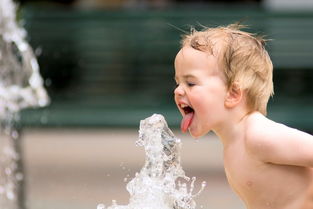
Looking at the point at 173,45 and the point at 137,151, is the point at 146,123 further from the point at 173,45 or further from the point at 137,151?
the point at 173,45

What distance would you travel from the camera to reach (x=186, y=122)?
10.7ft

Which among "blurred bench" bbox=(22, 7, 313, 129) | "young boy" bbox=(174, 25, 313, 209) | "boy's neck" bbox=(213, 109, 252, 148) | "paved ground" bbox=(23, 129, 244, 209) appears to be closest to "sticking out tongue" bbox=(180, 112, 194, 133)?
"young boy" bbox=(174, 25, 313, 209)

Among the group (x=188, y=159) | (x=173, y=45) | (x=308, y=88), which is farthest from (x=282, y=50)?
(x=188, y=159)

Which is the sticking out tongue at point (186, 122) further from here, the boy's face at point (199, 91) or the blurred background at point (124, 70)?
the blurred background at point (124, 70)

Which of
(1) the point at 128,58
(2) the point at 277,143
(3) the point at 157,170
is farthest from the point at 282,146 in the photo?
(1) the point at 128,58

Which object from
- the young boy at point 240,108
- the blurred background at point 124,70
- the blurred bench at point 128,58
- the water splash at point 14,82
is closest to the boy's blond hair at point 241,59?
the young boy at point 240,108

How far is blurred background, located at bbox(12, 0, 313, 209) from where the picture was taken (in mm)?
9203

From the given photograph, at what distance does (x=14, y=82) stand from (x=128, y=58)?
406 centimetres

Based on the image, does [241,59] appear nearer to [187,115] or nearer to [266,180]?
[187,115]

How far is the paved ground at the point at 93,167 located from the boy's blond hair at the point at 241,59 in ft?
7.23

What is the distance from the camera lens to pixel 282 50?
9.43m

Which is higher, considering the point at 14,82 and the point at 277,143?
the point at 277,143

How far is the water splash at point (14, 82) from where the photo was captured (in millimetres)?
5637

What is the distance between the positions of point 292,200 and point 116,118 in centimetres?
613
